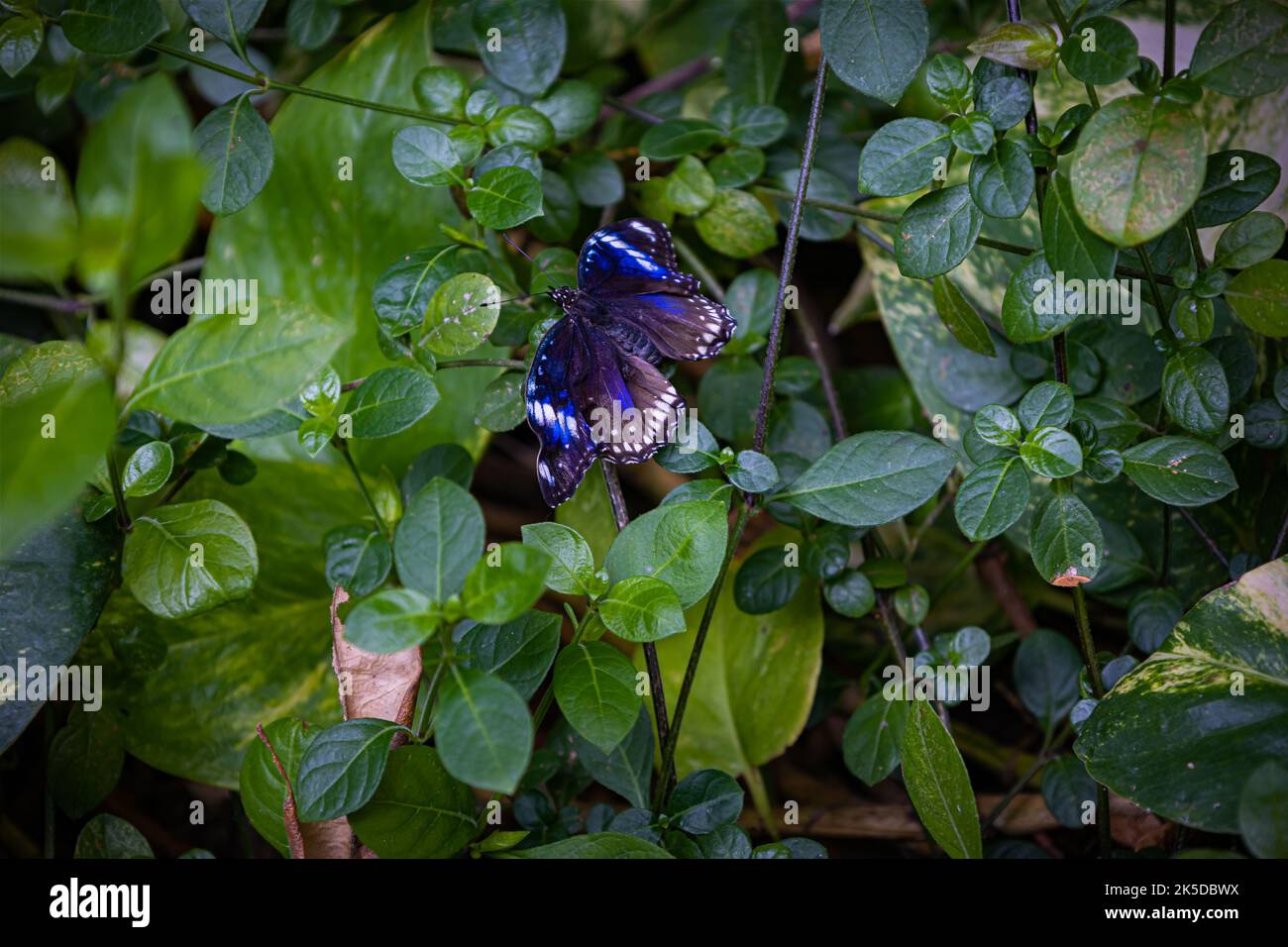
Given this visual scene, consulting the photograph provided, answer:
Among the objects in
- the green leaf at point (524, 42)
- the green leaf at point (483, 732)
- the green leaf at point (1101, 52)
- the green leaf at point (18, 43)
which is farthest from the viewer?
the green leaf at point (524, 42)

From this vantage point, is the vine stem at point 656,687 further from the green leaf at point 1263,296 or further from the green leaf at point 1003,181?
the green leaf at point 1263,296

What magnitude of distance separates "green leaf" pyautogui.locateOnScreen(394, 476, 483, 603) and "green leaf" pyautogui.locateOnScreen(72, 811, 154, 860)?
1.99ft

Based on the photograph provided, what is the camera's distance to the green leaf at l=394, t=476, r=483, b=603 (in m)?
0.80

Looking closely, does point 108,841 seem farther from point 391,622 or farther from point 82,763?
point 391,622

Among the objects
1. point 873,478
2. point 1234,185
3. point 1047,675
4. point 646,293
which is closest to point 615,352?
point 646,293

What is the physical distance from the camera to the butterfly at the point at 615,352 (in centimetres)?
99

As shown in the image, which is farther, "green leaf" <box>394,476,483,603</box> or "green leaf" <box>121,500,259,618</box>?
"green leaf" <box>121,500,259,618</box>

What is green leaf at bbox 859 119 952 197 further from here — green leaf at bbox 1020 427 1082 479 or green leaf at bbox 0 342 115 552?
green leaf at bbox 0 342 115 552

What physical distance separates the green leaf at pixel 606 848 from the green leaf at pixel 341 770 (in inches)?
8.2

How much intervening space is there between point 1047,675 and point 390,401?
0.95m

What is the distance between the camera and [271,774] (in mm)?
Result: 994

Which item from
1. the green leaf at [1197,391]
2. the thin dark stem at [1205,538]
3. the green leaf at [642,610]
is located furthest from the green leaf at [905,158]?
the thin dark stem at [1205,538]

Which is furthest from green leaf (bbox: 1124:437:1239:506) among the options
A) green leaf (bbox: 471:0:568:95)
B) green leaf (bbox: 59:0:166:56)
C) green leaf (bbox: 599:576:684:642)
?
green leaf (bbox: 59:0:166:56)
